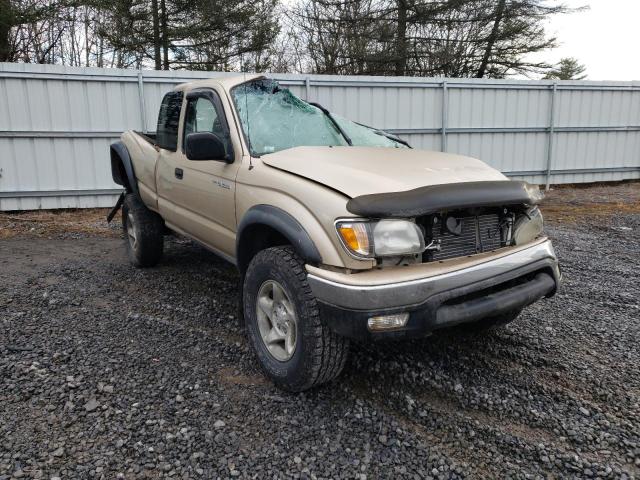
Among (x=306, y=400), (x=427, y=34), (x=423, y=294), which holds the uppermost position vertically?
(x=427, y=34)

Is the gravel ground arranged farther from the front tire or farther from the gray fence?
the gray fence

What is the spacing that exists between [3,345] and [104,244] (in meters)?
3.60

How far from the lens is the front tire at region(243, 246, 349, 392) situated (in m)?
2.52

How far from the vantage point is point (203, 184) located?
373 cm

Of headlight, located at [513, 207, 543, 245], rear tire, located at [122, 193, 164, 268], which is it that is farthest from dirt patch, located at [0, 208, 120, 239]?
headlight, located at [513, 207, 543, 245]

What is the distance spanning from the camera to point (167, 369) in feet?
10.2

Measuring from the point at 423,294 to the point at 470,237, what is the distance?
22.6 inches

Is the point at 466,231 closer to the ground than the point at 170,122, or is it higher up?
closer to the ground

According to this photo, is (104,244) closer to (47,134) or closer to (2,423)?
(47,134)

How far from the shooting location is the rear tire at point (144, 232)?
5.18 meters

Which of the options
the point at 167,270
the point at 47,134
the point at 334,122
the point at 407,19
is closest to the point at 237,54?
the point at 407,19

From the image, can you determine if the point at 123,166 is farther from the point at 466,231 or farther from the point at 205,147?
the point at 466,231

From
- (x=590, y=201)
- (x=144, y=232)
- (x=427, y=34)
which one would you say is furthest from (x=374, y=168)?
(x=427, y=34)

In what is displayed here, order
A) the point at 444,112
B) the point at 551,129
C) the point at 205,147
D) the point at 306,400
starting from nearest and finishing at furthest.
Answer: the point at 306,400 → the point at 205,147 → the point at 444,112 → the point at 551,129
